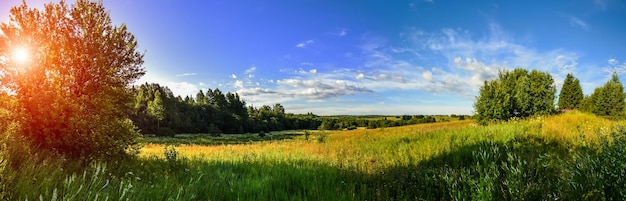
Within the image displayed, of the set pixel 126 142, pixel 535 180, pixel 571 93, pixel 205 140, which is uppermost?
pixel 571 93

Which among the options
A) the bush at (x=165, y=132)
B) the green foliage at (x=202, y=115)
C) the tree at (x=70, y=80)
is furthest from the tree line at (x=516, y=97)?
the bush at (x=165, y=132)

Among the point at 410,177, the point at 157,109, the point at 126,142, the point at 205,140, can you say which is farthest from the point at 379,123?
the point at 410,177

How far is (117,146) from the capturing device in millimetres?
8961

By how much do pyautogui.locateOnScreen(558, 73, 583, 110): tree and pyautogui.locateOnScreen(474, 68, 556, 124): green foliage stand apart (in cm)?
2395

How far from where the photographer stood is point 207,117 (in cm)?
9906

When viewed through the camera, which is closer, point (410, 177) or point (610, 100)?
point (410, 177)

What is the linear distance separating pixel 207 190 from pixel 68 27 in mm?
7480

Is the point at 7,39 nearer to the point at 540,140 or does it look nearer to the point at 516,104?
the point at 540,140

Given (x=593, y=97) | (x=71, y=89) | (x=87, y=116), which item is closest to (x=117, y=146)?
(x=87, y=116)

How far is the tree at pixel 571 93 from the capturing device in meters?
46.7

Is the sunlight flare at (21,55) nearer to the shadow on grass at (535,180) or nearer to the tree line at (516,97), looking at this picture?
the shadow on grass at (535,180)

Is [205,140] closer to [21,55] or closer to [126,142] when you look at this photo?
[126,142]

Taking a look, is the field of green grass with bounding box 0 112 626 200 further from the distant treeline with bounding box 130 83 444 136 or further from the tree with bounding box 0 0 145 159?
the distant treeline with bounding box 130 83 444 136

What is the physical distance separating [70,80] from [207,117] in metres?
95.1
